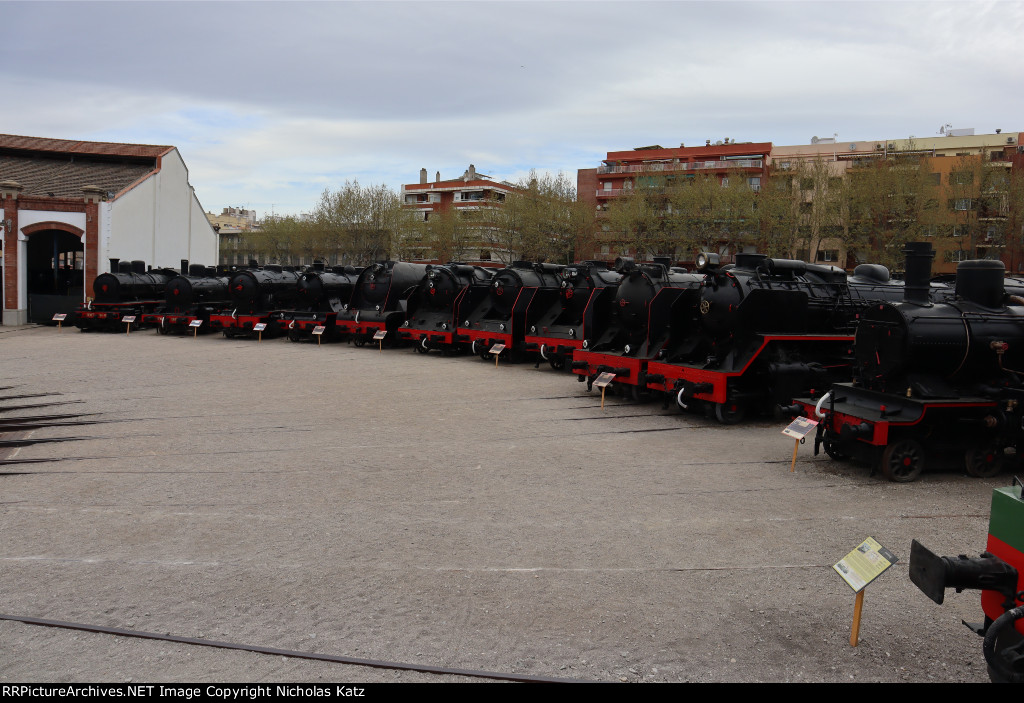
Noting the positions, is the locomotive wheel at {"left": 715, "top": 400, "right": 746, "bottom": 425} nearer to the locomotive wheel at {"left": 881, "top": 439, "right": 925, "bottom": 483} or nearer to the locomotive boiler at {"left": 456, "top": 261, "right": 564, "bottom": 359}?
the locomotive wheel at {"left": 881, "top": 439, "right": 925, "bottom": 483}

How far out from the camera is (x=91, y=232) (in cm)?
3025

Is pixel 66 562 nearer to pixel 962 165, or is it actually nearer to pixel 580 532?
pixel 580 532

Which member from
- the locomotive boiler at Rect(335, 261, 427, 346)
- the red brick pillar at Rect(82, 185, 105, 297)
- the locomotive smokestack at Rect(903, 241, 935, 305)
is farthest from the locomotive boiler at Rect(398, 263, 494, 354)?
the red brick pillar at Rect(82, 185, 105, 297)

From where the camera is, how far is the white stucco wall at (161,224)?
102ft

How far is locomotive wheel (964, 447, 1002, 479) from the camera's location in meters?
8.19

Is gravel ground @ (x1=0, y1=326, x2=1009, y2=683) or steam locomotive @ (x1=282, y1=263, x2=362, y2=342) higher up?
steam locomotive @ (x1=282, y1=263, x2=362, y2=342)

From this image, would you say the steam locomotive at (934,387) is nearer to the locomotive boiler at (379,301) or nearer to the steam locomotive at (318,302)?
the locomotive boiler at (379,301)

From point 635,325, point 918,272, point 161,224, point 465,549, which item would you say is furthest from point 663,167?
point 465,549

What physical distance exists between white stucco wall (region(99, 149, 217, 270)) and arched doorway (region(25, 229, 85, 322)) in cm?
148

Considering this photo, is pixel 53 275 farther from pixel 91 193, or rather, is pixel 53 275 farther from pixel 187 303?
pixel 187 303

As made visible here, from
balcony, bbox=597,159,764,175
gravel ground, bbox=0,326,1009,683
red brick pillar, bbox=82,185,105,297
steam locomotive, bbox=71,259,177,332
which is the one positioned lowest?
gravel ground, bbox=0,326,1009,683

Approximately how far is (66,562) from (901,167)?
141 feet
